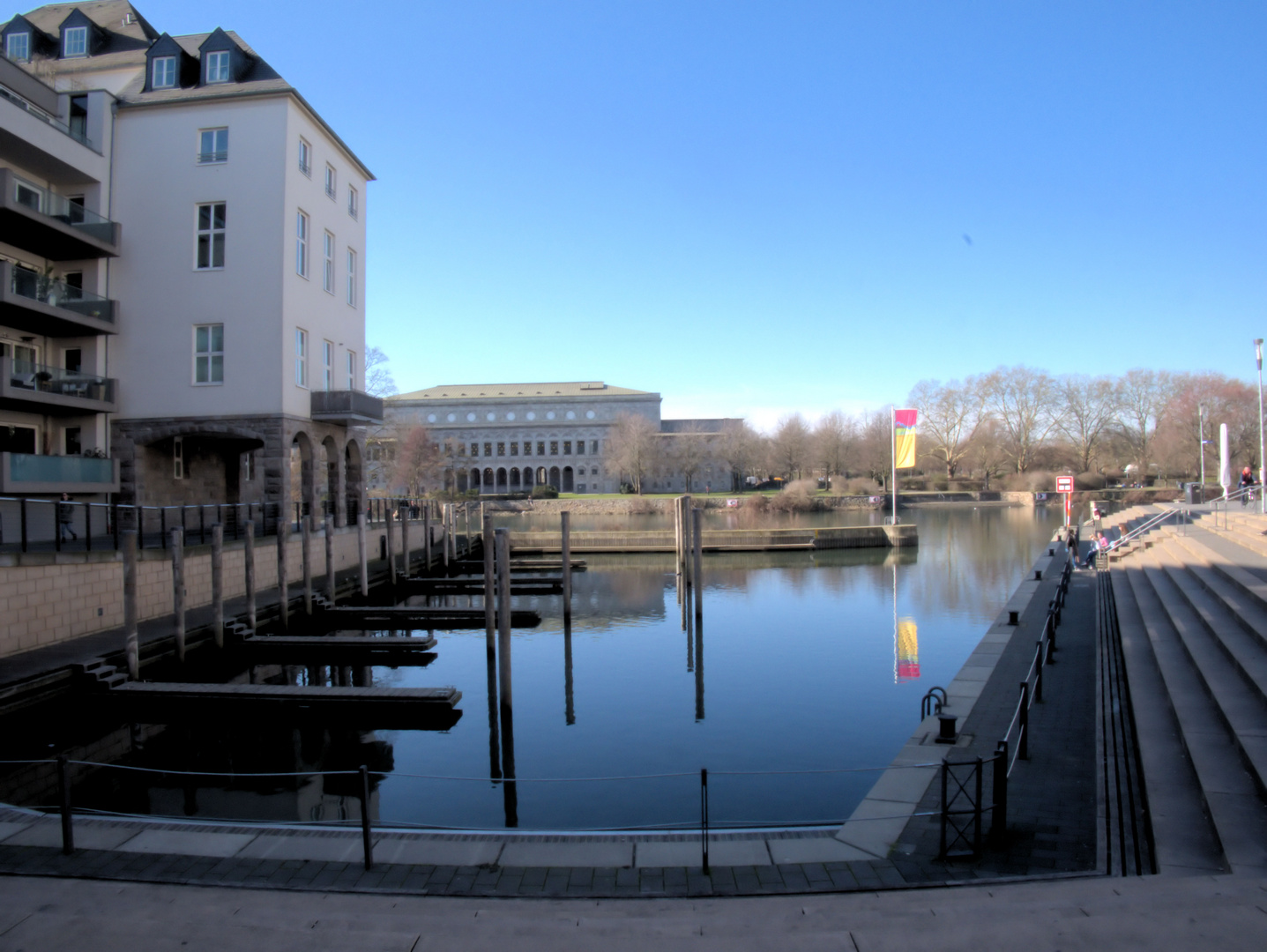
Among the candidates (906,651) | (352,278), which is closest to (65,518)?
(352,278)

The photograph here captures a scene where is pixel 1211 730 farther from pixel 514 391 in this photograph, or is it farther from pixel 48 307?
pixel 514 391

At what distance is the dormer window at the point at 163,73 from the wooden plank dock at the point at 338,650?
17.4 m

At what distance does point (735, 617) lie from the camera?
22.4 metres

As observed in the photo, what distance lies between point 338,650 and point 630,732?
719 centimetres

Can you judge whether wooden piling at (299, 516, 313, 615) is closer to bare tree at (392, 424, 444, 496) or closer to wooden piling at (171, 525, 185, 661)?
wooden piling at (171, 525, 185, 661)

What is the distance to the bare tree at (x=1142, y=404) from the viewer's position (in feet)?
291

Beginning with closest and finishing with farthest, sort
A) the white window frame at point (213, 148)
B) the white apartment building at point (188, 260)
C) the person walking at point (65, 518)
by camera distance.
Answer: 1. the person walking at point (65, 518)
2. the white apartment building at point (188, 260)
3. the white window frame at point (213, 148)

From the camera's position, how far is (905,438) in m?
46.4

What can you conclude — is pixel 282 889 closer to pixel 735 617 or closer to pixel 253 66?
pixel 735 617

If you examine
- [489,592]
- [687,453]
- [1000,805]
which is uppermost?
[687,453]

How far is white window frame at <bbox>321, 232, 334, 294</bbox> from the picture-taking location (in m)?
25.5

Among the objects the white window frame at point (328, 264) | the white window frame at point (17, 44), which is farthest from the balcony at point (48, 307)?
the white window frame at point (17, 44)

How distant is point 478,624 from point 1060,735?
1507 centimetres

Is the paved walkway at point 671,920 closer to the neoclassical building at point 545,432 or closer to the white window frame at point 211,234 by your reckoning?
the white window frame at point 211,234
